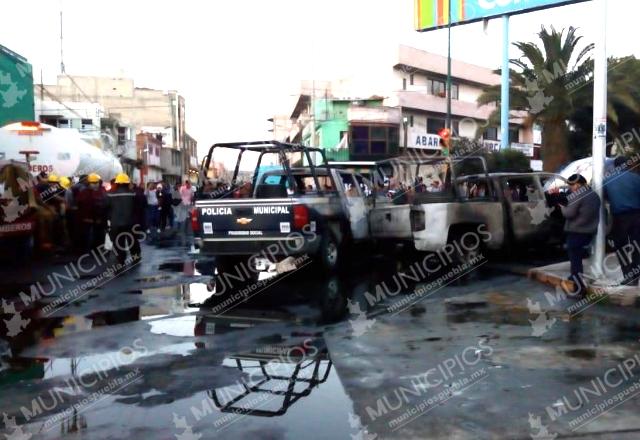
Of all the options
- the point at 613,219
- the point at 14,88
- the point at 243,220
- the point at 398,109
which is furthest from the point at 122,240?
the point at 398,109

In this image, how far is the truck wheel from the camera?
10492mm

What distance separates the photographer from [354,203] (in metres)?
11.7

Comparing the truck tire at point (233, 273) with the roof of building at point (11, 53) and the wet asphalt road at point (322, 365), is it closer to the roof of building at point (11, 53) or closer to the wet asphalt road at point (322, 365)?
the wet asphalt road at point (322, 365)

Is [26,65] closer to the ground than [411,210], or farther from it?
farther from it

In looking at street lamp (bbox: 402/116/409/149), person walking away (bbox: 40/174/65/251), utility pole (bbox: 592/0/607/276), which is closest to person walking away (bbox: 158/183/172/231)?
person walking away (bbox: 40/174/65/251)

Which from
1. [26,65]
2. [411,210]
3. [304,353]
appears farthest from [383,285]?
[26,65]

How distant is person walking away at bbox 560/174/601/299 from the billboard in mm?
24733

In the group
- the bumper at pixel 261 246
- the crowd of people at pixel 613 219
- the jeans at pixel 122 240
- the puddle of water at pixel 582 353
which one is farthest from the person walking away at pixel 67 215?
the puddle of water at pixel 582 353

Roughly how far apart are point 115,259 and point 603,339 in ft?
32.5

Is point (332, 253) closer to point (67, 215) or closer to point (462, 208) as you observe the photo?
point (462, 208)

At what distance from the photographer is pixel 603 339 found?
21.4 ft

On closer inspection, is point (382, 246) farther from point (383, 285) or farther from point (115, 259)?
point (115, 259)

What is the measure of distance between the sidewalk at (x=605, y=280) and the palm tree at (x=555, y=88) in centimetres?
1682

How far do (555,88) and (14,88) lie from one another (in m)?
19.3
